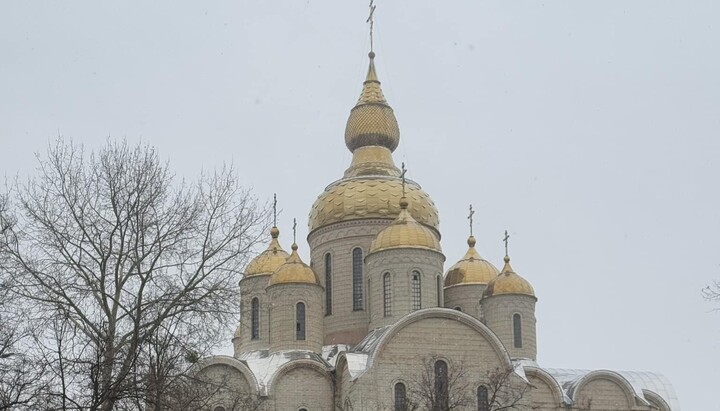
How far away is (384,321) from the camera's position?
35.3 meters

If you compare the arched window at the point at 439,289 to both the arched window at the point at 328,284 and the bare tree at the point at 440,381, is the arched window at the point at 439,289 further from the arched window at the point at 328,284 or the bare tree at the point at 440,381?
the arched window at the point at 328,284

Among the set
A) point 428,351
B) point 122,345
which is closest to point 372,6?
point 428,351

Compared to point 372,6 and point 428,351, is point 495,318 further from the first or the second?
point 372,6

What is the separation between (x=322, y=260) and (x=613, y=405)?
417 inches

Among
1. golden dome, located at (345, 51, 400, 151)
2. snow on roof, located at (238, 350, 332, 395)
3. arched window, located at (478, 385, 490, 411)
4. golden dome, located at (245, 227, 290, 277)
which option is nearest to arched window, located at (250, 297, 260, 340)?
golden dome, located at (245, 227, 290, 277)

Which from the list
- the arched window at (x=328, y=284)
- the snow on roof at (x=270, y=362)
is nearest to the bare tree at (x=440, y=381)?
the snow on roof at (x=270, y=362)

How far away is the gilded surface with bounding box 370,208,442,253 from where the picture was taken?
3553cm

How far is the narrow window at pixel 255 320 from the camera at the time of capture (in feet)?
128

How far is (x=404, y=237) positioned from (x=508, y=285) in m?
4.45

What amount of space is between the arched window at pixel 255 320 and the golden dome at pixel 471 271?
6575 mm

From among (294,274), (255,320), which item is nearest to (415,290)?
(294,274)

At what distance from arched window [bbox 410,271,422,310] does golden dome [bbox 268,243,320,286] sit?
343cm

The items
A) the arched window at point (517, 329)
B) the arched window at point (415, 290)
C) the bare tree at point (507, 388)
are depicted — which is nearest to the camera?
the bare tree at point (507, 388)

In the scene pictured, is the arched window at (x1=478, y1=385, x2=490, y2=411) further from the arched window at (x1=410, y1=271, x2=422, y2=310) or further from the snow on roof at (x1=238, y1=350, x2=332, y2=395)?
the snow on roof at (x1=238, y1=350, x2=332, y2=395)
